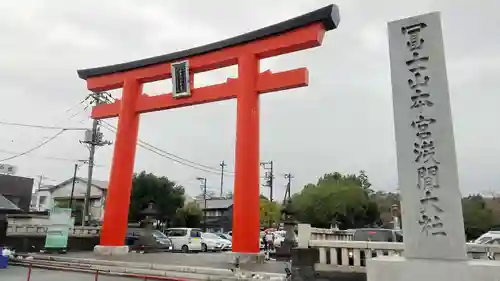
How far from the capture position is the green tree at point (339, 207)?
37031 millimetres

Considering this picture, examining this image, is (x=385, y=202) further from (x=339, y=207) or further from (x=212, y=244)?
(x=212, y=244)

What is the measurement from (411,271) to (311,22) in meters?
9.27

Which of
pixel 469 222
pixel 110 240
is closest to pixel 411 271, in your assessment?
pixel 110 240

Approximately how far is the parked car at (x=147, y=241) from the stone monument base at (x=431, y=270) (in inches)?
609

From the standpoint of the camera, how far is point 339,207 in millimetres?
36781

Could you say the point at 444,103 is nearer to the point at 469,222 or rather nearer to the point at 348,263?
the point at 348,263

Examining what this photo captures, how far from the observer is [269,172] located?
143 feet

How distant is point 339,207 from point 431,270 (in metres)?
33.6

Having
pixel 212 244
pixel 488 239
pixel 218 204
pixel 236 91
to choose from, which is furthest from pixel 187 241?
pixel 218 204

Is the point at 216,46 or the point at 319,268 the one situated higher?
the point at 216,46

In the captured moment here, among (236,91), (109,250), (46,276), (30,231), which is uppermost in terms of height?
(236,91)

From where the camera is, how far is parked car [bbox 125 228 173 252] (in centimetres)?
1836

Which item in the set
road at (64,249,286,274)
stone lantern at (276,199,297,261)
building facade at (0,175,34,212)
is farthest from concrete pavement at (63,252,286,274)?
building facade at (0,175,34,212)

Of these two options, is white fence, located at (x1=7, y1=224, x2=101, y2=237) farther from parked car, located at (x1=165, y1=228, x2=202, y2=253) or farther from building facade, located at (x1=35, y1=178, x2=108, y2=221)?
building facade, located at (x1=35, y1=178, x2=108, y2=221)
